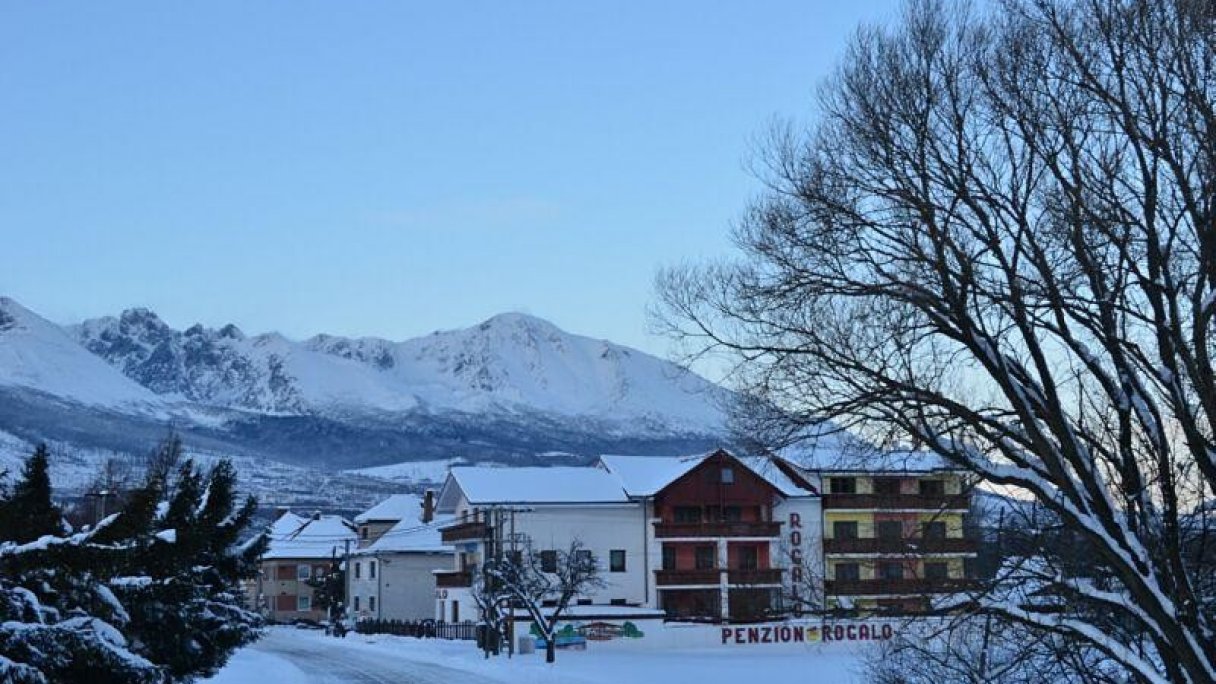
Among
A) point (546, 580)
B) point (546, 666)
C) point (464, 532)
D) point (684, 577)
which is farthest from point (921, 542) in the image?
point (464, 532)

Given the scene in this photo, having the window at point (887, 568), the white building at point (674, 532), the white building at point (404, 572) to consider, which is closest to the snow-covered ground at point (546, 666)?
the window at point (887, 568)

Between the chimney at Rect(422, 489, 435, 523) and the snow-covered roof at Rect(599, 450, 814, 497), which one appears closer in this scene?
the snow-covered roof at Rect(599, 450, 814, 497)

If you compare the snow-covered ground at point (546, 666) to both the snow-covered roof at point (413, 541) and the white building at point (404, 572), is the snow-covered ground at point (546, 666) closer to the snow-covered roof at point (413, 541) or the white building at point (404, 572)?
the snow-covered roof at point (413, 541)

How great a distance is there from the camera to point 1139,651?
49.0 feet

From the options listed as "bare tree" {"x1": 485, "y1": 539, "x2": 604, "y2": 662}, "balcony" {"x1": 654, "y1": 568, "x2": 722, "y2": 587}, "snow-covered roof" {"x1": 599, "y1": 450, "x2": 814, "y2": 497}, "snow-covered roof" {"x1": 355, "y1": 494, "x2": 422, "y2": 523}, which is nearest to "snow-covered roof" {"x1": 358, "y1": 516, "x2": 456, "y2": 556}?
"snow-covered roof" {"x1": 355, "y1": 494, "x2": 422, "y2": 523}

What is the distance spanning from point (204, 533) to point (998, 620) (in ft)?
36.0

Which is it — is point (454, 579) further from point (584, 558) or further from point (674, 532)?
point (674, 532)

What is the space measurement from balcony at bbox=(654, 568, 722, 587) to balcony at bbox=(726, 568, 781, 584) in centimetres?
122

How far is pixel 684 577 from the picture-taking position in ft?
267

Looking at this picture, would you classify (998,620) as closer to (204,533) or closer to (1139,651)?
(1139,651)

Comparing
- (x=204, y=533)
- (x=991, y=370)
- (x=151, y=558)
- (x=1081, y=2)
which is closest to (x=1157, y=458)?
(x=991, y=370)

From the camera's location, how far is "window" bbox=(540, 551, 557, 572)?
7825 centimetres

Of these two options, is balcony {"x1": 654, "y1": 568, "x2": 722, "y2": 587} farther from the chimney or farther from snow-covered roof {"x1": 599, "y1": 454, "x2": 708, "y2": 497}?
the chimney

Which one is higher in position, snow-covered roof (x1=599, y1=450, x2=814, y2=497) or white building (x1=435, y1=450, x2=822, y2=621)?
snow-covered roof (x1=599, y1=450, x2=814, y2=497)
